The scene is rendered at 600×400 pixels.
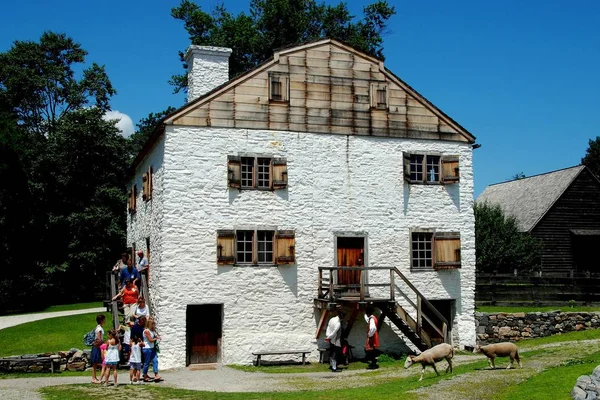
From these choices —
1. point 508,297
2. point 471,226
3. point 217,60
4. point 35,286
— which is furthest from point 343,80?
point 35,286

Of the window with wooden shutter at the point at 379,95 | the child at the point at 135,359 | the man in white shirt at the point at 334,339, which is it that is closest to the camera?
the child at the point at 135,359

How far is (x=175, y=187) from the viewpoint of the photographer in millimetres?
22172

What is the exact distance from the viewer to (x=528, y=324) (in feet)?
86.8

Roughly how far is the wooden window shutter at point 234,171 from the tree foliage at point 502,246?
765 inches

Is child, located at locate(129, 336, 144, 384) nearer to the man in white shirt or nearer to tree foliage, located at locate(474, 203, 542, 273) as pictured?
the man in white shirt

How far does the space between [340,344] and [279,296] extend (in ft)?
8.70

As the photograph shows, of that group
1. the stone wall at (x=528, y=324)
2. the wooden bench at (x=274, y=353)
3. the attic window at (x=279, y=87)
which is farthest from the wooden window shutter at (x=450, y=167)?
the wooden bench at (x=274, y=353)

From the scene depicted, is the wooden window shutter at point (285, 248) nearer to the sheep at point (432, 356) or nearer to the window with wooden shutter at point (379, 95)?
the window with wooden shutter at point (379, 95)

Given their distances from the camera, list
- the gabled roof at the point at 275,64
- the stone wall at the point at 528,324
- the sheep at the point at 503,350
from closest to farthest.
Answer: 1. the sheep at the point at 503,350
2. the gabled roof at the point at 275,64
3. the stone wall at the point at 528,324

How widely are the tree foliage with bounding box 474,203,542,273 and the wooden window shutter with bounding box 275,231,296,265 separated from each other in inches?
706

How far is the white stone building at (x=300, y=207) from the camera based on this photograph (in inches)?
877

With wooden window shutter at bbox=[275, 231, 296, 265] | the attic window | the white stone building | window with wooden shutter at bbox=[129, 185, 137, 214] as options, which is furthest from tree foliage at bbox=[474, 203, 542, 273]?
window with wooden shutter at bbox=[129, 185, 137, 214]

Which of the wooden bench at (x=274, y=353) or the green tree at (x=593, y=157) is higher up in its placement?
the green tree at (x=593, y=157)

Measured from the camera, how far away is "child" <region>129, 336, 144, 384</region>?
699 inches
